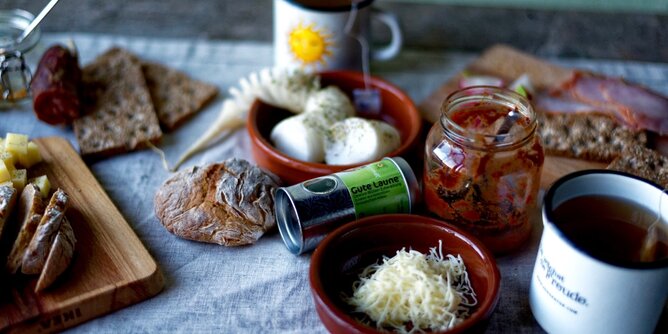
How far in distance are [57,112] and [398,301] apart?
93cm

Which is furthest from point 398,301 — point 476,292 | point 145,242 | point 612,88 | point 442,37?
point 442,37

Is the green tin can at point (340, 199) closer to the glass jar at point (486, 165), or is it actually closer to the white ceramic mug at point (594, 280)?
the glass jar at point (486, 165)

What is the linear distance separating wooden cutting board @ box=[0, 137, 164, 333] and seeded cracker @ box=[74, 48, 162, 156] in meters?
0.20

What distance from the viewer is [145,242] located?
132cm

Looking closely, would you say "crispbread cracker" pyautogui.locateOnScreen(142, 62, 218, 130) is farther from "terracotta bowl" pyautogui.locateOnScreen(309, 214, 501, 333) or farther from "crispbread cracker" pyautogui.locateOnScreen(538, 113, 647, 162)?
"crispbread cracker" pyautogui.locateOnScreen(538, 113, 647, 162)

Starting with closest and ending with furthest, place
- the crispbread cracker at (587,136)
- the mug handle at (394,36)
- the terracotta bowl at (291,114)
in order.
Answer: the terracotta bowl at (291,114)
the crispbread cracker at (587,136)
the mug handle at (394,36)

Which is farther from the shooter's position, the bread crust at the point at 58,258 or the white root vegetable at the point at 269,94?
the white root vegetable at the point at 269,94

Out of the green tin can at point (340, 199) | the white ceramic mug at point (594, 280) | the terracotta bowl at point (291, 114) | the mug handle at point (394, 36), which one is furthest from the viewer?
the mug handle at point (394, 36)

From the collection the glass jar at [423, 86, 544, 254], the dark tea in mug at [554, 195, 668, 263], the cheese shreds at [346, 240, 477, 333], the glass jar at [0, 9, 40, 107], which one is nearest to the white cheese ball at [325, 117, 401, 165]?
the glass jar at [423, 86, 544, 254]

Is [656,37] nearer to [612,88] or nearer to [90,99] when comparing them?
[612,88]

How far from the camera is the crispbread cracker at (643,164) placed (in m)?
1.38

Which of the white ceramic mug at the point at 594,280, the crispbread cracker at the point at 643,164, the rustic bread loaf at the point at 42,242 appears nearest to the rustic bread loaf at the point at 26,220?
the rustic bread loaf at the point at 42,242

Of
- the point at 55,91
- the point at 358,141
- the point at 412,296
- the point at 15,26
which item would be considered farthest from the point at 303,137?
the point at 15,26

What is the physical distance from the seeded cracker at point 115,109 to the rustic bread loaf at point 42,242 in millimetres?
351
